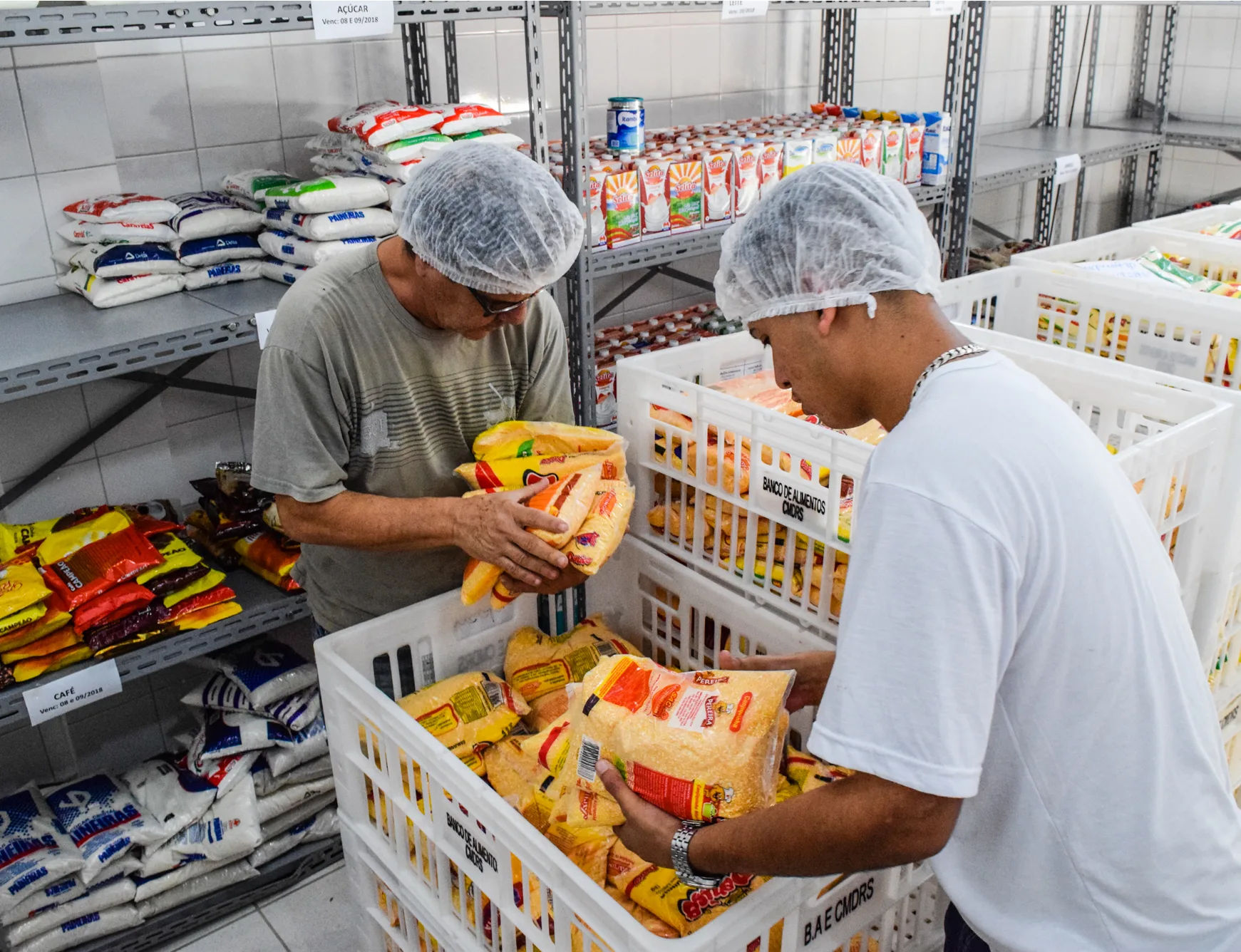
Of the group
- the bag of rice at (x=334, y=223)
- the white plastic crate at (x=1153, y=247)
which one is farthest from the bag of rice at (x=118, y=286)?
the white plastic crate at (x=1153, y=247)

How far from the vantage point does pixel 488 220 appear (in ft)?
5.30

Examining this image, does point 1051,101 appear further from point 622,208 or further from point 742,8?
point 622,208

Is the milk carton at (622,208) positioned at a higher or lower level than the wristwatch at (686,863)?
higher

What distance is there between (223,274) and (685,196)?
1.20 meters

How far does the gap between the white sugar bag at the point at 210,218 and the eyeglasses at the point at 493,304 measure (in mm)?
1024

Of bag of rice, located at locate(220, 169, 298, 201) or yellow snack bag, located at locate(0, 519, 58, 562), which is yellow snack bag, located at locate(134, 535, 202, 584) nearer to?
yellow snack bag, located at locate(0, 519, 58, 562)

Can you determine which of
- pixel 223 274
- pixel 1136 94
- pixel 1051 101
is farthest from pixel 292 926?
pixel 1136 94

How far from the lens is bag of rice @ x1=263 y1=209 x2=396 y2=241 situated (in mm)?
2365

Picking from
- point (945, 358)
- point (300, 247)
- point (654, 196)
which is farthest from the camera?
point (654, 196)

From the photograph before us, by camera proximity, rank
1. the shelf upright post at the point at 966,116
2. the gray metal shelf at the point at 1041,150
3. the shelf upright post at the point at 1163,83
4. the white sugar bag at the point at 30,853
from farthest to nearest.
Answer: the shelf upright post at the point at 1163,83 < the gray metal shelf at the point at 1041,150 < the shelf upright post at the point at 966,116 < the white sugar bag at the point at 30,853

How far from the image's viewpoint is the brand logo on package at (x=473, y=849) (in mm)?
1332

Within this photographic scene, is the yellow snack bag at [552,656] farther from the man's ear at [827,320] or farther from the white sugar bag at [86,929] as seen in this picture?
the white sugar bag at [86,929]

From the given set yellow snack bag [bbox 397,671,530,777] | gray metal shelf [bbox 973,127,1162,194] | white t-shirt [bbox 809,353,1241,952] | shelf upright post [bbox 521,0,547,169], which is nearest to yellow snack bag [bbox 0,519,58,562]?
yellow snack bag [bbox 397,671,530,777]

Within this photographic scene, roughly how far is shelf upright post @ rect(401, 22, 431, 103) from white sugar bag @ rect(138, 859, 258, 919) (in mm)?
2028
